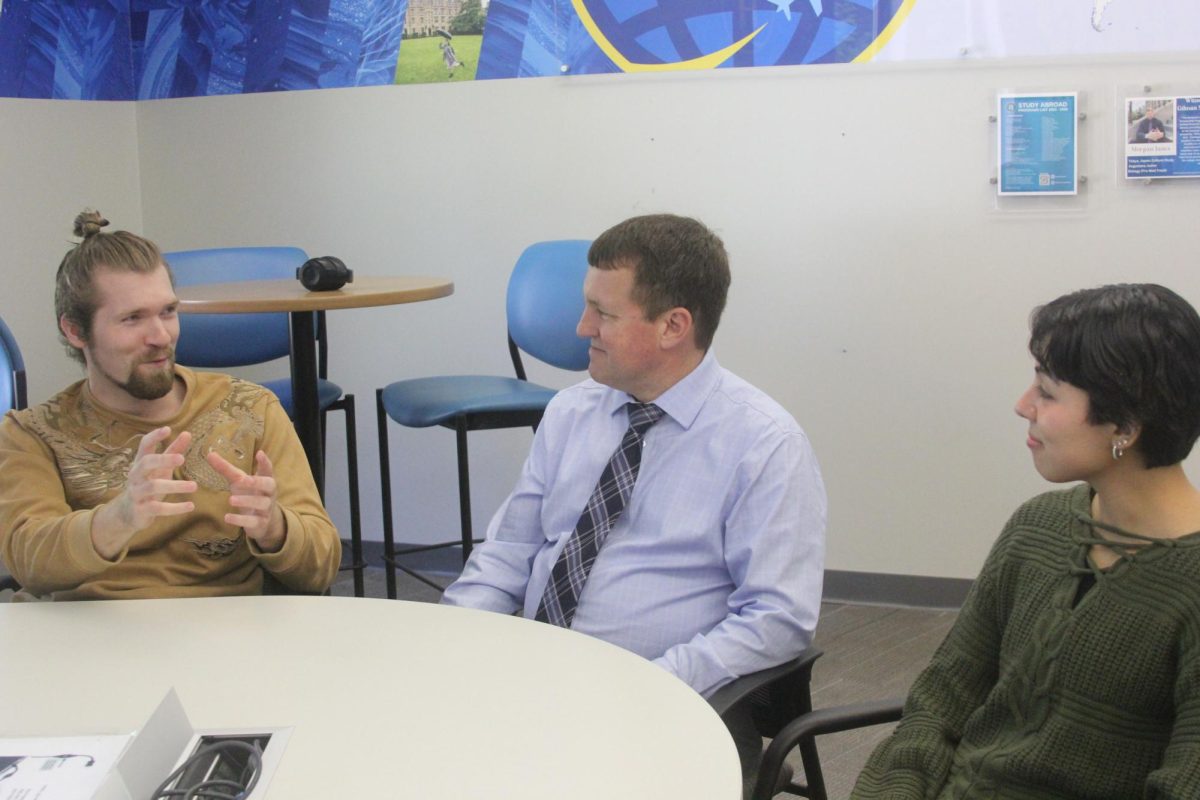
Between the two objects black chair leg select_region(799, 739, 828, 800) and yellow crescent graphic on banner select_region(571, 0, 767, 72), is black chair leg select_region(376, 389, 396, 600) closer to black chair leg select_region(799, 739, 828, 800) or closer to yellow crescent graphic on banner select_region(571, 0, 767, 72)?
yellow crescent graphic on banner select_region(571, 0, 767, 72)

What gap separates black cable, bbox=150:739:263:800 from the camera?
43.9 inches

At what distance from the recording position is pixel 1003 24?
11.7 ft

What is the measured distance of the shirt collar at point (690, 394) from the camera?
198 centimetres

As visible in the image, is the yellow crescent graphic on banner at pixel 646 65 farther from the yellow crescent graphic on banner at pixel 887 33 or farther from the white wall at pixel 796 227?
the yellow crescent graphic on banner at pixel 887 33

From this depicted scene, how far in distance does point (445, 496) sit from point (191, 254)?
3.69 ft

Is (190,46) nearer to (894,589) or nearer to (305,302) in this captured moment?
(305,302)

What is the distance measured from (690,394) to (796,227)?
1.95 meters

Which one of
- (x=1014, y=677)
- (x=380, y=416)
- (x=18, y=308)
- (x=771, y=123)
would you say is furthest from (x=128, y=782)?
(x=18, y=308)

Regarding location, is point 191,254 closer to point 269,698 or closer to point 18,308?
point 18,308

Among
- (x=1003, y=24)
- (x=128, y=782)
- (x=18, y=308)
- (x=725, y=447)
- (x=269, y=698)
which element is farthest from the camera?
(x=18, y=308)

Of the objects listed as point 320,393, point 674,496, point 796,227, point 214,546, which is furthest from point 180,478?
point 796,227

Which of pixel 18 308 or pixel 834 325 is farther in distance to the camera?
pixel 18 308

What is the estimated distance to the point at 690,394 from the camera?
199cm

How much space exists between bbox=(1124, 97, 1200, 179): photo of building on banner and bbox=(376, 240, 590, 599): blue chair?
1478 mm
